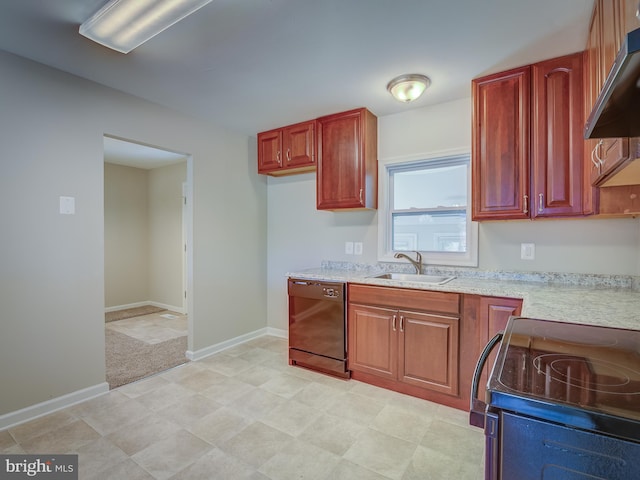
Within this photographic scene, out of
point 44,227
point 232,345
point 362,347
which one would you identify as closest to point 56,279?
point 44,227

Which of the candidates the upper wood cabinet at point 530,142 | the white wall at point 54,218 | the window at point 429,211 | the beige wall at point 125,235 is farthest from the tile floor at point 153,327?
the upper wood cabinet at point 530,142

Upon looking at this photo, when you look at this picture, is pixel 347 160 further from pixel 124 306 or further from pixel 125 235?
pixel 124 306

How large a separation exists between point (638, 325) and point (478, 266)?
1.40 meters

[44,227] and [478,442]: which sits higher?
[44,227]

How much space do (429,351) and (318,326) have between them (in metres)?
0.98

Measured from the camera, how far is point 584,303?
1.71 meters

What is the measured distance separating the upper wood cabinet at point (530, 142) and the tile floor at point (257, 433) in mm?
1540

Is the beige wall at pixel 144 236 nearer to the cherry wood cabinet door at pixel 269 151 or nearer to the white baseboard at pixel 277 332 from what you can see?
the white baseboard at pixel 277 332

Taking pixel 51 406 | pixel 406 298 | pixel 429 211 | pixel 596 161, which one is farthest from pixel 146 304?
pixel 596 161

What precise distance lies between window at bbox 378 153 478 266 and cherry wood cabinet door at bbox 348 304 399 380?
0.71m

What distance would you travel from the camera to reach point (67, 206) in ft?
7.73

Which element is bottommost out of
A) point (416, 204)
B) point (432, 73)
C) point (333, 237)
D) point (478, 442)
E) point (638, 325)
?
point (478, 442)

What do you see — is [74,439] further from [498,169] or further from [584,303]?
[498,169]

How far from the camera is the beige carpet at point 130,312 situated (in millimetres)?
4801
